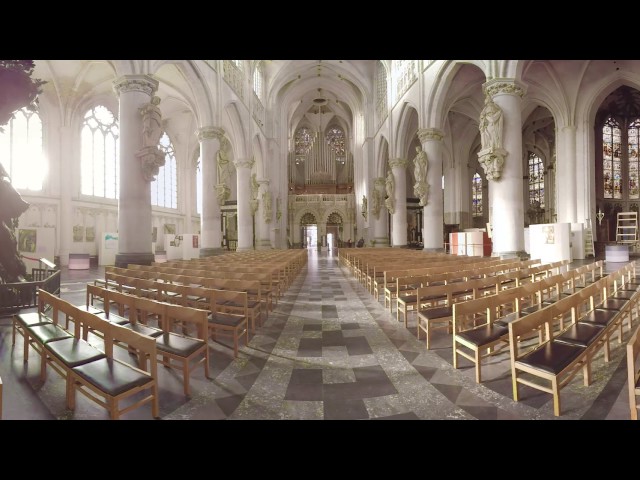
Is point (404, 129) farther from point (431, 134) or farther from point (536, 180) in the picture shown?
point (536, 180)

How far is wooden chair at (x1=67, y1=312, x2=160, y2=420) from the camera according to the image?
2225 millimetres

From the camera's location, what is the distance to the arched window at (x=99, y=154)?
2091 cm

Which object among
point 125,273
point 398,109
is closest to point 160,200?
point 398,109

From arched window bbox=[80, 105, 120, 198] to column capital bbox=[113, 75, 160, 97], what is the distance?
1395 centimetres

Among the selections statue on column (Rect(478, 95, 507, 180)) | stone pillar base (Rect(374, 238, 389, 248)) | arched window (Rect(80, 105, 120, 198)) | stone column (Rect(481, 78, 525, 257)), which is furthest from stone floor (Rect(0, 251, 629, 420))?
stone pillar base (Rect(374, 238, 389, 248))

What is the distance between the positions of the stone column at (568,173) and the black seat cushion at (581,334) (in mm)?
18010

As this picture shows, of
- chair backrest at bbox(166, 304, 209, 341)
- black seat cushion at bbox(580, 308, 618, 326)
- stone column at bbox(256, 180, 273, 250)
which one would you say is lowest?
black seat cushion at bbox(580, 308, 618, 326)

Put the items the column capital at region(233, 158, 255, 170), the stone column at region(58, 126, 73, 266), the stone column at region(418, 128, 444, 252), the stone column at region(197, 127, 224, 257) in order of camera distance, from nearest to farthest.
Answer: the stone column at region(197, 127, 224, 257), the stone column at region(418, 128, 444, 252), the stone column at region(58, 126, 73, 266), the column capital at region(233, 158, 255, 170)

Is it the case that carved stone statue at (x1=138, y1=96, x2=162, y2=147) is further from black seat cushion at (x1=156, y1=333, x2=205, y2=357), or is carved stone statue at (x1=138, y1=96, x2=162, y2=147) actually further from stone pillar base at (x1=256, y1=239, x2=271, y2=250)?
stone pillar base at (x1=256, y1=239, x2=271, y2=250)

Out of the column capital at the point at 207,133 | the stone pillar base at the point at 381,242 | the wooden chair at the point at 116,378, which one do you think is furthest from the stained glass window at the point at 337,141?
the wooden chair at the point at 116,378

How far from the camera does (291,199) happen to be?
36250mm

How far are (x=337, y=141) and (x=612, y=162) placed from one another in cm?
2632

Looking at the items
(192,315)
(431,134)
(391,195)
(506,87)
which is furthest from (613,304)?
(391,195)

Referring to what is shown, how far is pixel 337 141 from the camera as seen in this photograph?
4038 cm
